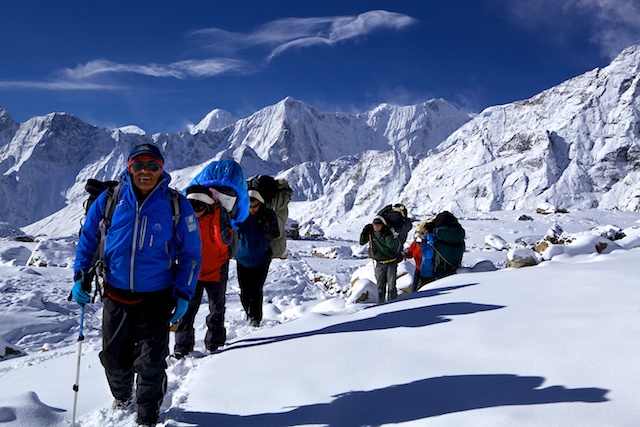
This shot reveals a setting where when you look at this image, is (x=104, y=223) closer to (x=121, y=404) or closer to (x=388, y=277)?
(x=121, y=404)

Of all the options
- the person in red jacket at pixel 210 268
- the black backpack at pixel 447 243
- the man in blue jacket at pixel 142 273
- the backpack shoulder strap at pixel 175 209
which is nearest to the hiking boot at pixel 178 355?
the person in red jacket at pixel 210 268

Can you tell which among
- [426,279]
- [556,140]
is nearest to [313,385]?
[426,279]

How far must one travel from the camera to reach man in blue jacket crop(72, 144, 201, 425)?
357 centimetres

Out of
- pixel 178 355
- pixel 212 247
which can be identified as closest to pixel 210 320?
pixel 178 355

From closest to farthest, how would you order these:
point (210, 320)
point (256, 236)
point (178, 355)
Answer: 1. point (178, 355)
2. point (210, 320)
3. point (256, 236)

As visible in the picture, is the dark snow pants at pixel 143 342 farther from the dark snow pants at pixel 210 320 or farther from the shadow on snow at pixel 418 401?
the dark snow pants at pixel 210 320

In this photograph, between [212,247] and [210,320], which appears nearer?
[212,247]

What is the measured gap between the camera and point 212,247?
17.7 feet

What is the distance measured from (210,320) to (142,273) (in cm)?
227

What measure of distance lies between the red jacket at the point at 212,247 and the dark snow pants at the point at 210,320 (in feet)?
0.28

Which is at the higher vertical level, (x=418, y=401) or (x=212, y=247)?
(x=212, y=247)

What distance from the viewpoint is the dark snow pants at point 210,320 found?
538 cm

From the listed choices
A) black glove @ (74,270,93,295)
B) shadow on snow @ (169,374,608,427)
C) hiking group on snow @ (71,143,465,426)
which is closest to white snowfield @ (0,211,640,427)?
shadow on snow @ (169,374,608,427)

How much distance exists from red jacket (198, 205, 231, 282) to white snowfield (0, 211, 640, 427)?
892 millimetres
